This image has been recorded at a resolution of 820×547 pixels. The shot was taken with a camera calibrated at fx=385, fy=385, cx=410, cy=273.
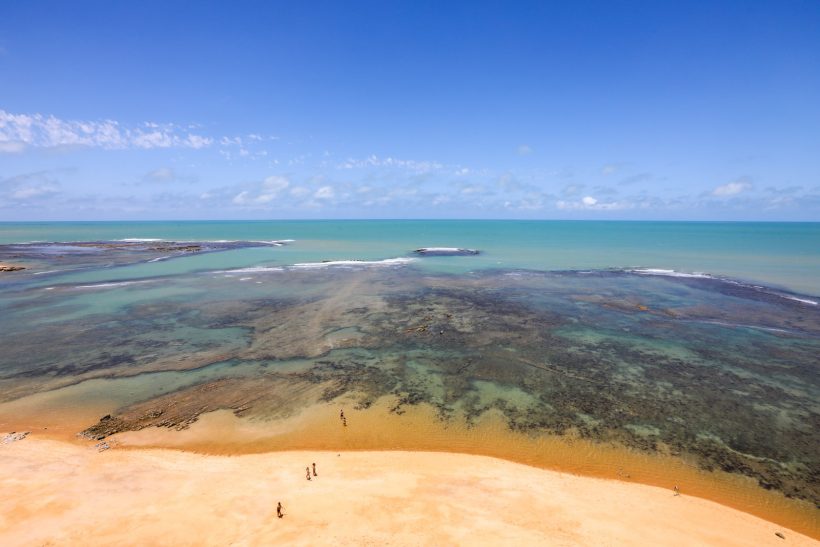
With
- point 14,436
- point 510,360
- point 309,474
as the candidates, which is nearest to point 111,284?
point 14,436

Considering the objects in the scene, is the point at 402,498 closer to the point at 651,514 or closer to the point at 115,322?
the point at 651,514

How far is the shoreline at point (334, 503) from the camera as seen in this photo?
1111cm

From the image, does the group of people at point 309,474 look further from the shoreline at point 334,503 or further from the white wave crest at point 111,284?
the white wave crest at point 111,284

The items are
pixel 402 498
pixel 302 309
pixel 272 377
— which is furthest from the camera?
pixel 302 309

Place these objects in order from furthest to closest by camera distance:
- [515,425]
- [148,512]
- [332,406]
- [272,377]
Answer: [272,377] → [332,406] → [515,425] → [148,512]

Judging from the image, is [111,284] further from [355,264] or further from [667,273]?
Result: [667,273]

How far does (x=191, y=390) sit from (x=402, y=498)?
13.8 metres

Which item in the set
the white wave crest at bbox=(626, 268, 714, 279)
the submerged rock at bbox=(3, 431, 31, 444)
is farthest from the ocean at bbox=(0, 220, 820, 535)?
the white wave crest at bbox=(626, 268, 714, 279)

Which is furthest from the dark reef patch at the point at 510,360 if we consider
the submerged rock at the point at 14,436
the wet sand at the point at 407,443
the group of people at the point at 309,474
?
the submerged rock at the point at 14,436

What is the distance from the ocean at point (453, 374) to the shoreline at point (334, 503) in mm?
1057

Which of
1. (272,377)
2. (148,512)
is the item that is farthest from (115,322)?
(148,512)

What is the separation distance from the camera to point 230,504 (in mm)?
12242

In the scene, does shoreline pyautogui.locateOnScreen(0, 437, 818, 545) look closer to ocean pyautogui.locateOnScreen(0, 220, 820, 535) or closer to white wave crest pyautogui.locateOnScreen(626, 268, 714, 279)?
ocean pyautogui.locateOnScreen(0, 220, 820, 535)

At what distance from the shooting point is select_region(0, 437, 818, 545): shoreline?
1111cm
